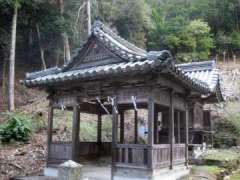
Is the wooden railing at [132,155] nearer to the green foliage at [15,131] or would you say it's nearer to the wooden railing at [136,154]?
the wooden railing at [136,154]

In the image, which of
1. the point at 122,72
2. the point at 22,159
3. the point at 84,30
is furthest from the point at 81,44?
the point at 84,30

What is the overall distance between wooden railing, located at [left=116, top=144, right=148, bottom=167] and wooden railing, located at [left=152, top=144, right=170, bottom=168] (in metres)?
0.28

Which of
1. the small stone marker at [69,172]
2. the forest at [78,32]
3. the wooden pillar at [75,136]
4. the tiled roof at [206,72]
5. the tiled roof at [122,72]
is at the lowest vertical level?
the small stone marker at [69,172]

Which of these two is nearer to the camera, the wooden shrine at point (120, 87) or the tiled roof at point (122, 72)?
the tiled roof at point (122, 72)

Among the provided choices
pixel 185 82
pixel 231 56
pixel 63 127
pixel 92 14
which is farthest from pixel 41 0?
pixel 231 56

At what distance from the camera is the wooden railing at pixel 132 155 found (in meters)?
8.70

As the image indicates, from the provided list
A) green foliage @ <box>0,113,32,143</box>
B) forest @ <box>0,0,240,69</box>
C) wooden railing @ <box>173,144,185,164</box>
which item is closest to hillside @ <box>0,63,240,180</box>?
green foliage @ <box>0,113,32,143</box>

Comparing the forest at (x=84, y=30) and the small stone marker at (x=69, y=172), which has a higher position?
the forest at (x=84, y=30)

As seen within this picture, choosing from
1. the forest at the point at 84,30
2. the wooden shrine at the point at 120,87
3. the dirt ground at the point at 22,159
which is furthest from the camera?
the forest at the point at 84,30

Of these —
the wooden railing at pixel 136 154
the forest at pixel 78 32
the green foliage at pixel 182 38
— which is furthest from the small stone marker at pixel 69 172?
A: the green foliage at pixel 182 38

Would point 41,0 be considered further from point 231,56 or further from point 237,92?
point 231,56

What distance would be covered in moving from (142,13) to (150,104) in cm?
2192

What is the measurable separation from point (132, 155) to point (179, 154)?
9.58 feet

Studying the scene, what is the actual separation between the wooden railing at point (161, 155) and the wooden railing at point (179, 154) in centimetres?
78
